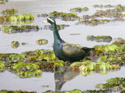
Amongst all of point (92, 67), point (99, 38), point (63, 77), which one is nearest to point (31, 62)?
point (63, 77)

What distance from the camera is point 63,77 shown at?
41.5 feet

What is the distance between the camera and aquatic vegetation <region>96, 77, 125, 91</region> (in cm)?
1109

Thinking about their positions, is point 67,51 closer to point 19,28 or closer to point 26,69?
point 26,69

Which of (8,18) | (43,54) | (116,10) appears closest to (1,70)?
(43,54)

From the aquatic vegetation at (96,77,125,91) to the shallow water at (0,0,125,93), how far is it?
0.90 feet

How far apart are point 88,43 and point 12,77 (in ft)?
17.4

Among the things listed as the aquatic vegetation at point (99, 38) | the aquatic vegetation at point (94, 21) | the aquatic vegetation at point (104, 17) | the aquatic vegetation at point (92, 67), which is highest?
the aquatic vegetation at point (92, 67)

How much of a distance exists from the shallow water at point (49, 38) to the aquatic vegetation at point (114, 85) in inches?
10.8

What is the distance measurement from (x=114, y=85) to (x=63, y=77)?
1.82 meters

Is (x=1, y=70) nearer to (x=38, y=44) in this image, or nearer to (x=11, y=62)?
(x=11, y=62)

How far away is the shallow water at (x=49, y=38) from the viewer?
11906mm

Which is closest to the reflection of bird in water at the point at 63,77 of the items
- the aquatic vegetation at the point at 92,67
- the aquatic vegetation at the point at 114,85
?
the aquatic vegetation at the point at 92,67

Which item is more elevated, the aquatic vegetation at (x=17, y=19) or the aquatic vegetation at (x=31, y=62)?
the aquatic vegetation at (x=31, y=62)

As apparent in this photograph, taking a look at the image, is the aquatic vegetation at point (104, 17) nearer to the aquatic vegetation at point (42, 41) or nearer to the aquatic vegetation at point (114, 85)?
the aquatic vegetation at point (42, 41)
